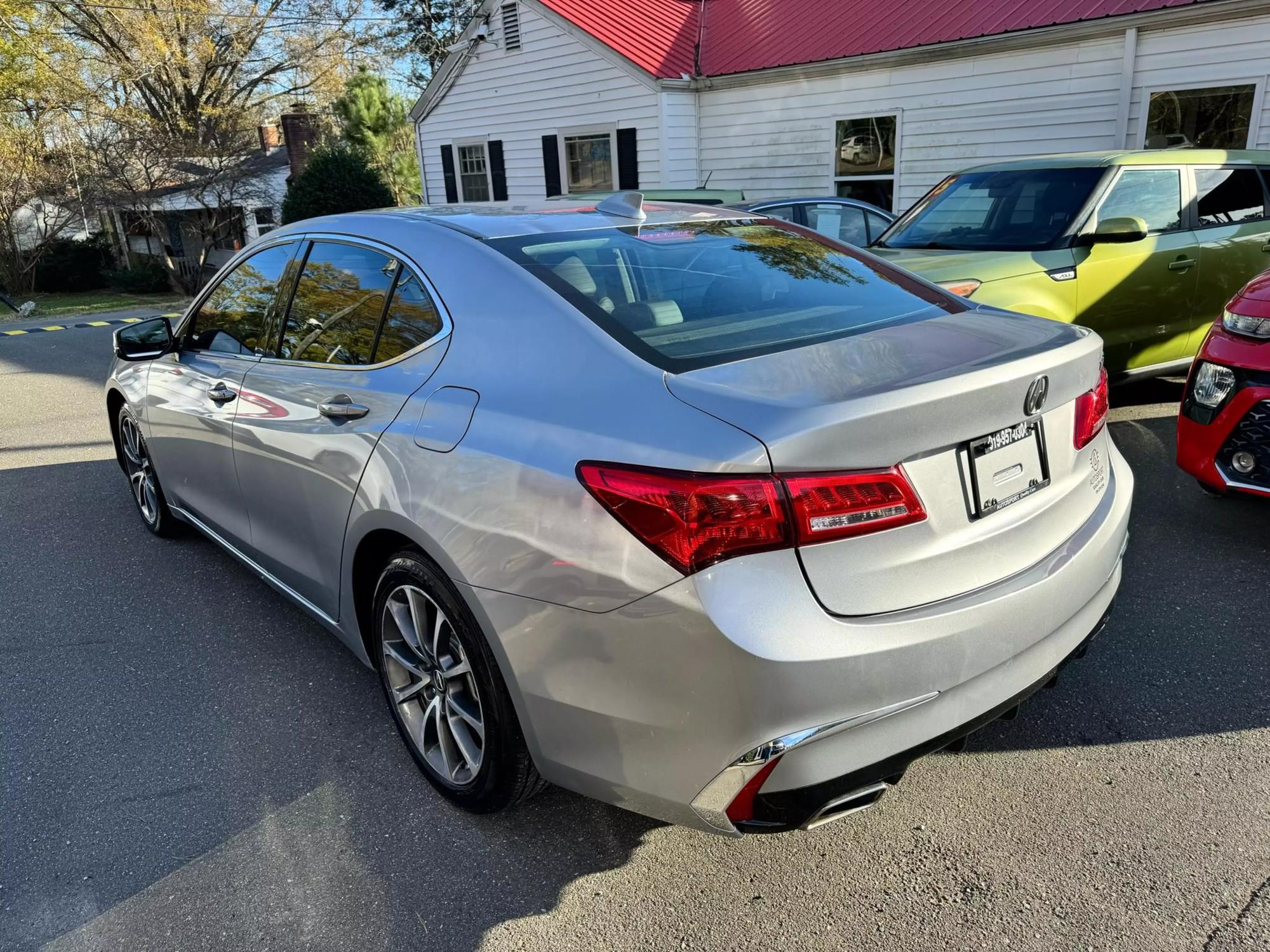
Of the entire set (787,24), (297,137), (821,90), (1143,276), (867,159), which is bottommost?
(1143,276)

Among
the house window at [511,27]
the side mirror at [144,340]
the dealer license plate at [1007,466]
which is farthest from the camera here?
the house window at [511,27]

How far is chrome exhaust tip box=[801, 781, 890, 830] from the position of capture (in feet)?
6.43

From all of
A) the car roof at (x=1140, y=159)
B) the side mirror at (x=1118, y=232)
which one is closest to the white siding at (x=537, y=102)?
the car roof at (x=1140, y=159)

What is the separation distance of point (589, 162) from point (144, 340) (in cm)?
1316

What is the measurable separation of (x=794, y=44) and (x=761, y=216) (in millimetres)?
11746

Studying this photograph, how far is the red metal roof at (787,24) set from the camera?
11.1m

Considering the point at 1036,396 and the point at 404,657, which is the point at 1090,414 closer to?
the point at 1036,396

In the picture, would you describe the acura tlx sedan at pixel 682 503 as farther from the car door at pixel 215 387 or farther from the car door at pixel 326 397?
the car door at pixel 215 387

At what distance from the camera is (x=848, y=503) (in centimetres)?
188

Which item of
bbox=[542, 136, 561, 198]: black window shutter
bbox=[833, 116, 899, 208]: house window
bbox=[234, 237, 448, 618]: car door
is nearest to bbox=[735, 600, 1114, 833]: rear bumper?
bbox=[234, 237, 448, 618]: car door

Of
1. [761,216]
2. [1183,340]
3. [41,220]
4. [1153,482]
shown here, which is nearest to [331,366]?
[761,216]

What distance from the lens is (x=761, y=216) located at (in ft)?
11.4

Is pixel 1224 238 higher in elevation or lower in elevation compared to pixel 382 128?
lower

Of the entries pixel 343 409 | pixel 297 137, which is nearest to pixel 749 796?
pixel 343 409
